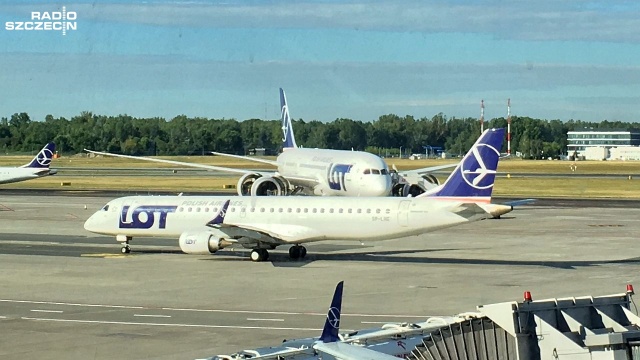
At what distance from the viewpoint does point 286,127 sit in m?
95.1

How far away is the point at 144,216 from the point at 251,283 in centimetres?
1201

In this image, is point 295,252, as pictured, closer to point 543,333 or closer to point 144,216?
point 144,216

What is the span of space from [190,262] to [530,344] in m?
38.7

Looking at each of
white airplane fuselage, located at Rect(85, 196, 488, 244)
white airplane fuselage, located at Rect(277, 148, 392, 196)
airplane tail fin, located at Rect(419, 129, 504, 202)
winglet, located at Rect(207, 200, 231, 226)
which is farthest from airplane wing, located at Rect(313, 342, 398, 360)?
white airplane fuselage, located at Rect(277, 148, 392, 196)

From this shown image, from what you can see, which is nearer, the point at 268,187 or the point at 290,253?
the point at 290,253

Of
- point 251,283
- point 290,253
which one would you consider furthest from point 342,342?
point 290,253

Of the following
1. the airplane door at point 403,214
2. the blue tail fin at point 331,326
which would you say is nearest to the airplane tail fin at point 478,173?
the airplane door at point 403,214

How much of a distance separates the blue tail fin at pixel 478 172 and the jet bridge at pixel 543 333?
32439mm

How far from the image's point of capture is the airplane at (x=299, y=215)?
44509mm

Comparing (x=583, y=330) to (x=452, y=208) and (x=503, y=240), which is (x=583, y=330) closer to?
(x=452, y=208)

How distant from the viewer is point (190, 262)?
1927 inches

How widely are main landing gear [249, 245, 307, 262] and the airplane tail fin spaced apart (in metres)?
7.88

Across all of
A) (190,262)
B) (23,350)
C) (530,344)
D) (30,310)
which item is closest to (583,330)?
(530,344)

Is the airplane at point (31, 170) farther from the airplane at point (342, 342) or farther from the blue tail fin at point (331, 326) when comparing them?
the blue tail fin at point (331, 326)
